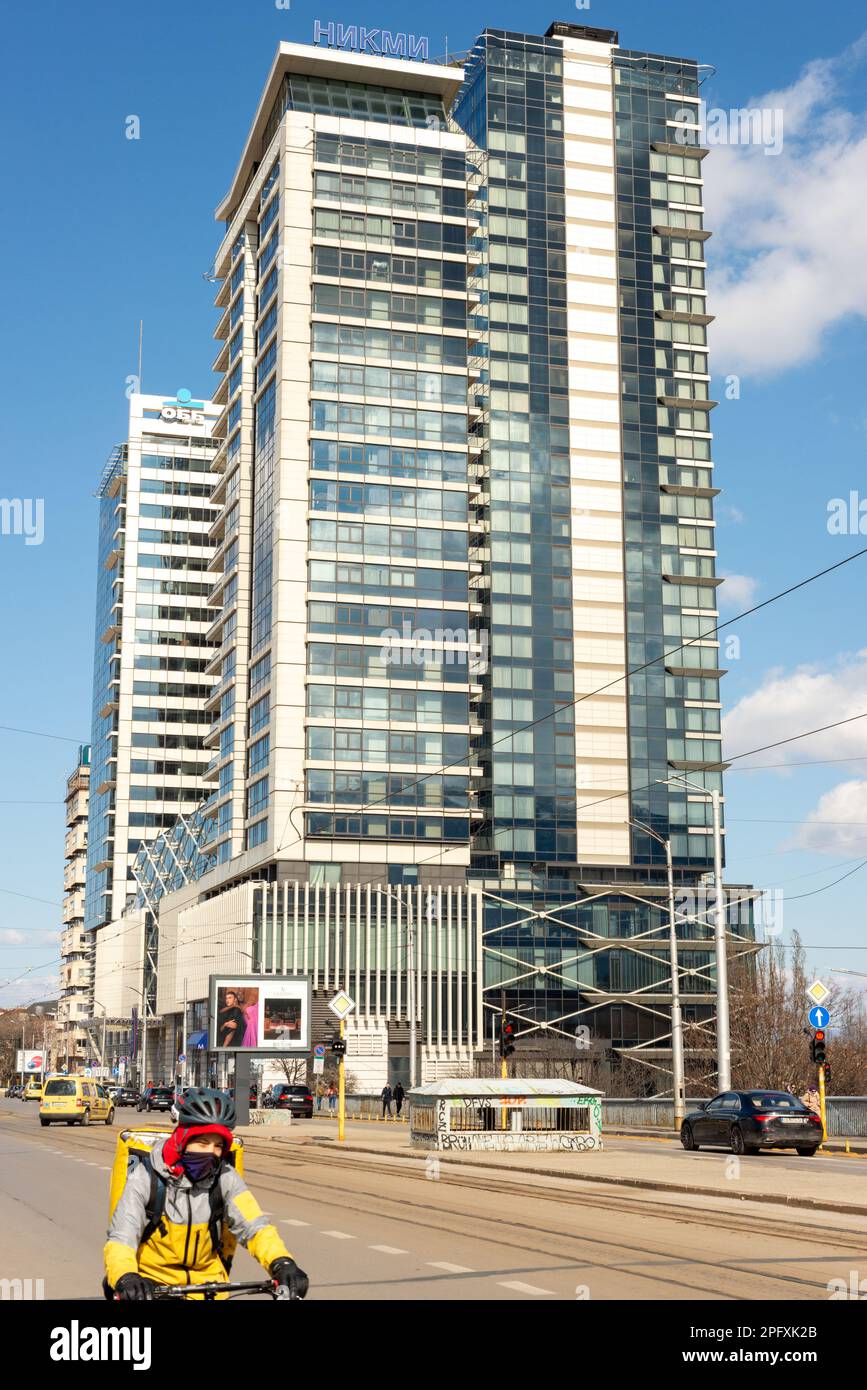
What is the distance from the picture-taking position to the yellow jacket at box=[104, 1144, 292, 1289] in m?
6.14

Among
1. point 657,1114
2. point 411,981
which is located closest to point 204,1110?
point 657,1114

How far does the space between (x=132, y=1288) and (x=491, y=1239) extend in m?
11.1

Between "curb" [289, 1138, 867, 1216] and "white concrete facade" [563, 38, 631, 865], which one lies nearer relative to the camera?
"curb" [289, 1138, 867, 1216]

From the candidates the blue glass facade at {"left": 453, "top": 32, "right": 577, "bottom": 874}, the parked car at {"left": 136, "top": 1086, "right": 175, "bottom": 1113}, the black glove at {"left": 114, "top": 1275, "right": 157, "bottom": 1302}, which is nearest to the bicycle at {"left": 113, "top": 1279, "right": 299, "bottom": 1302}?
the black glove at {"left": 114, "top": 1275, "right": 157, "bottom": 1302}

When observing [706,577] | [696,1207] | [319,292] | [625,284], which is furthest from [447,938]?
[696,1207]

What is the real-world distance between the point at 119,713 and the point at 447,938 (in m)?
65.7

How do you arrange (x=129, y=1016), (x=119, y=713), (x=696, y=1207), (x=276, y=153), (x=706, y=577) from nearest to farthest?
(x=696, y=1207) → (x=276, y=153) → (x=706, y=577) → (x=129, y=1016) → (x=119, y=713)

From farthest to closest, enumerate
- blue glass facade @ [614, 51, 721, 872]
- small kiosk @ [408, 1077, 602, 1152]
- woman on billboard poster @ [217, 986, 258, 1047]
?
blue glass facade @ [614, 51, 721, 872], woman on billboard poster @ [217, 986, 258, 1047], small kiosk @ [408, 1077, 602, 1152]

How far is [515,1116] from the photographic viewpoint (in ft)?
117

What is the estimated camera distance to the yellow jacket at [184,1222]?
6137 mm

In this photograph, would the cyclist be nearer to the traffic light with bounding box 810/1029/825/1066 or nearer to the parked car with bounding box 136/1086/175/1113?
the traffic light with bounding box 810/1029/825/1066

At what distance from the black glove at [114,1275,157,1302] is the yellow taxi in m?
54.1
